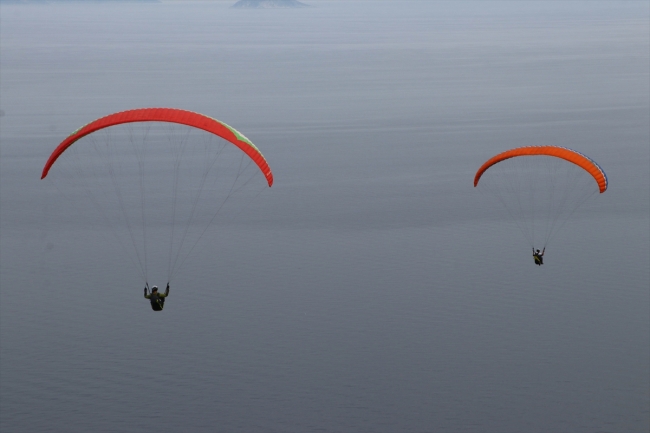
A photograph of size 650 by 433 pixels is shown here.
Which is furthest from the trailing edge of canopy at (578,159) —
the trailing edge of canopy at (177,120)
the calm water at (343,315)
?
the calm water at (343,315)

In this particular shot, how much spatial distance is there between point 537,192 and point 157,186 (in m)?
46.4

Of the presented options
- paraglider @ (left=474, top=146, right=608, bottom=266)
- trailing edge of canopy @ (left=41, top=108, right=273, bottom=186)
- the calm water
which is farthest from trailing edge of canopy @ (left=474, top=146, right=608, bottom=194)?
paraglider @ (left=474, top=146, right=608, bottom=266)

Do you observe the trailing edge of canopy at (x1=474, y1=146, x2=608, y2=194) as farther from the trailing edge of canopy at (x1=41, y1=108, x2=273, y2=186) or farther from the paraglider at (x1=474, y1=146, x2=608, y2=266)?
the paraglider at (x1=474, y1=146, x2=608, y2=266)

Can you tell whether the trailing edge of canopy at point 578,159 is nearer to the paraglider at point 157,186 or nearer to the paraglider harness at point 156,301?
the paraglider harness at point 156,301

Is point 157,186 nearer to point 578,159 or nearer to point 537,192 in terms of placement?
point 537,192

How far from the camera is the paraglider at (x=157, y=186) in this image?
9062 centimetres

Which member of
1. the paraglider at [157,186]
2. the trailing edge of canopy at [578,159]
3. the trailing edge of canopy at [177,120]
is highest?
the paraglider at [157,186]

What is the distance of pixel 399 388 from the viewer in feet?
200

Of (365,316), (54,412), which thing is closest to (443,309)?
(365,316)

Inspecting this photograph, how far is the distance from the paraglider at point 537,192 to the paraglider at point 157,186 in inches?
1174

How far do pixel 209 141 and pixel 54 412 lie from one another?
9147 centimetres

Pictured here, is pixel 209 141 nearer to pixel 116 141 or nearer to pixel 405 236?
pixel 116 141

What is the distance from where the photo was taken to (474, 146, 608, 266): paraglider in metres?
97.2

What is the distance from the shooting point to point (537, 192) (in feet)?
372
